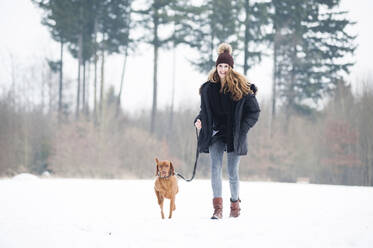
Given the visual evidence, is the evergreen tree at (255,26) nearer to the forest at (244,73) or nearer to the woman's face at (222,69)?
the forest at (244,73)

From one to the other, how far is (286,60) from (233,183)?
68.8ft

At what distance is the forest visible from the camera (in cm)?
2408

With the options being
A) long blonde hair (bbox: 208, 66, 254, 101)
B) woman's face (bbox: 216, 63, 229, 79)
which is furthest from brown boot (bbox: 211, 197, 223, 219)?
woman's face (bbox: 216, 63, 229, 79)

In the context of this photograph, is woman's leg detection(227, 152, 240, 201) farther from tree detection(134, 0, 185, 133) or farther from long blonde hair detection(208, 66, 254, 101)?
tree detection(134, 0, 185, 133)

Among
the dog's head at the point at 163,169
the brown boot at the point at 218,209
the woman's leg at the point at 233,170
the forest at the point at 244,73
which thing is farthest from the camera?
the forest at the point at 244,73

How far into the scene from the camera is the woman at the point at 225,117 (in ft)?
17.9

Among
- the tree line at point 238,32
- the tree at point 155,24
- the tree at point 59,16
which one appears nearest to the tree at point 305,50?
the tree line at point 238,32

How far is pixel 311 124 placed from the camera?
2609 centimetres

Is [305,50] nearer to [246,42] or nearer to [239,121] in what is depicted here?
[246,42]

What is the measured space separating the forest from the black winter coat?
18397 millimetres

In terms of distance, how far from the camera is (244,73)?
24766 millimetres

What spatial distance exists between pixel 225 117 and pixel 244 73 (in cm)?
1966

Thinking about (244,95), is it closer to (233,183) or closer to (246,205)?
(233,183)

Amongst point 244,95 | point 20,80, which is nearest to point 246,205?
point 244,95
